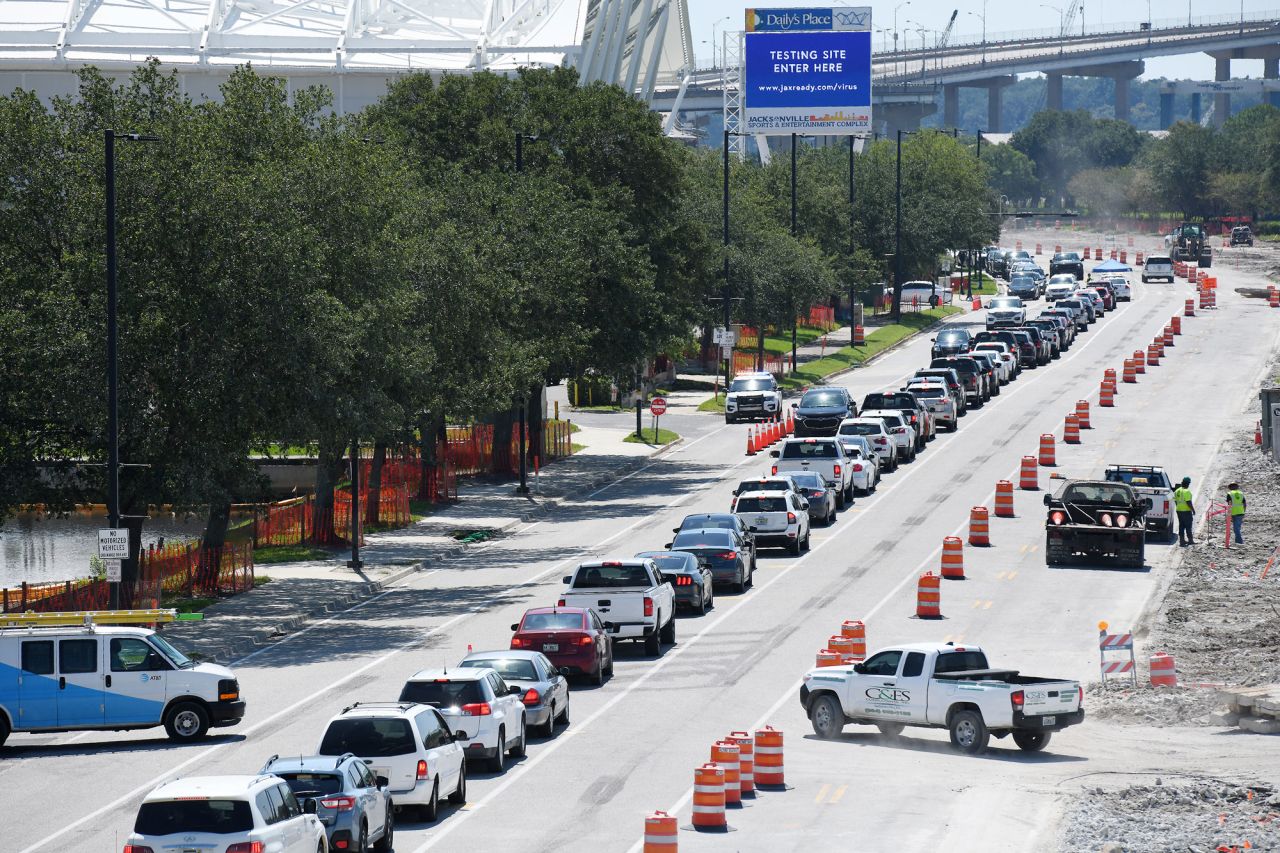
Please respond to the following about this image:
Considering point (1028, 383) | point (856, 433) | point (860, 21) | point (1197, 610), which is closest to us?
point (1197, 610)

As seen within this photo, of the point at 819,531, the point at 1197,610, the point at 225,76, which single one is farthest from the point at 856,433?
the point at 225,76

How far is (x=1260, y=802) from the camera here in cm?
2355

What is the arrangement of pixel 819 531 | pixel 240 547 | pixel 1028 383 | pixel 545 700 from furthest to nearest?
pixel 1028 383 → pixel 819 531 → pixel 240 547 → pixel 545 700

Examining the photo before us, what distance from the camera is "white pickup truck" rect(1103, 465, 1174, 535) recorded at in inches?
1845

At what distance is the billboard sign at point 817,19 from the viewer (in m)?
122

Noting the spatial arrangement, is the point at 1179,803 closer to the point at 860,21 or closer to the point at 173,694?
the point at 173,694

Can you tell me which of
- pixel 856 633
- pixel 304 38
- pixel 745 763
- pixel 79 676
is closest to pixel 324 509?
pixel 856 633

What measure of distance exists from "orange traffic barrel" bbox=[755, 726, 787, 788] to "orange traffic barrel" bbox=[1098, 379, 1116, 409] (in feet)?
162

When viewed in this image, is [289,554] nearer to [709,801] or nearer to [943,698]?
[943,698]

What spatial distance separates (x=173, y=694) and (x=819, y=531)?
2423cm

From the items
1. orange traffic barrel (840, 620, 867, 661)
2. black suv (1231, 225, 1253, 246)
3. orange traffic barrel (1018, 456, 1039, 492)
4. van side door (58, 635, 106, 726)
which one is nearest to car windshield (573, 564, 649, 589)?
orange traffic barrel (840, 620, 867, 661)

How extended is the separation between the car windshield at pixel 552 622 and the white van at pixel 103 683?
4.95 m

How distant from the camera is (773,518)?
1786 inches

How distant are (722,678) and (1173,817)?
10.6 metres
